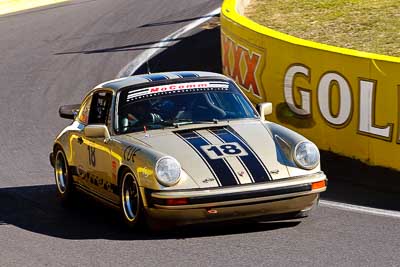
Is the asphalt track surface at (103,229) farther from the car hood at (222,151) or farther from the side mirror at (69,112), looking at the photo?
the side mirror at (69,112)

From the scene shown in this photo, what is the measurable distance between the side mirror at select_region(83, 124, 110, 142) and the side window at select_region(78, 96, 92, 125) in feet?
3.00

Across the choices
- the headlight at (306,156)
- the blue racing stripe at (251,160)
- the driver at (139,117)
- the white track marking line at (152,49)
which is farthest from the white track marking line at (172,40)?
the driver at (139,117)

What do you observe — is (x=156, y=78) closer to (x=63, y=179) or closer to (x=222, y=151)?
(x=222, y=151)

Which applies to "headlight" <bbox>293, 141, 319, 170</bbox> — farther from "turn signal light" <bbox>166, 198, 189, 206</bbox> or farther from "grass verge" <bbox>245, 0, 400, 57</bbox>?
"grass verge" <bbox>245, 0, 400, 57</bbox>

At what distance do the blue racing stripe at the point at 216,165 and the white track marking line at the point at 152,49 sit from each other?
11.3 meters

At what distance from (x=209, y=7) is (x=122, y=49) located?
5.37 meters

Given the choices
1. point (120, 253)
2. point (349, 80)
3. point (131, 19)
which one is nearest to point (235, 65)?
point (349, 80)

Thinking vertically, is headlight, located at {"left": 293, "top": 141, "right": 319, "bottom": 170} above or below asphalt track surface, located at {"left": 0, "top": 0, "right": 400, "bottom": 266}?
above

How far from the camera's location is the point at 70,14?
1131 inches

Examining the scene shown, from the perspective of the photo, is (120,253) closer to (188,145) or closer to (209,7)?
(188,145)

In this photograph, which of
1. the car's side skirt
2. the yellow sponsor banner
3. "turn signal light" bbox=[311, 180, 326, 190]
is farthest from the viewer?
the yellow sponsor banner

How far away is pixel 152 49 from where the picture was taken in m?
23.2

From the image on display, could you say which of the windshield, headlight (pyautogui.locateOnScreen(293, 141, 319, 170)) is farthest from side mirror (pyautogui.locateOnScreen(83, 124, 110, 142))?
headlight (pyautogui.locateOnScreen(293, 141, 319, 170))

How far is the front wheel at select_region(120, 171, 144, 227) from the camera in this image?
30.4 ft
